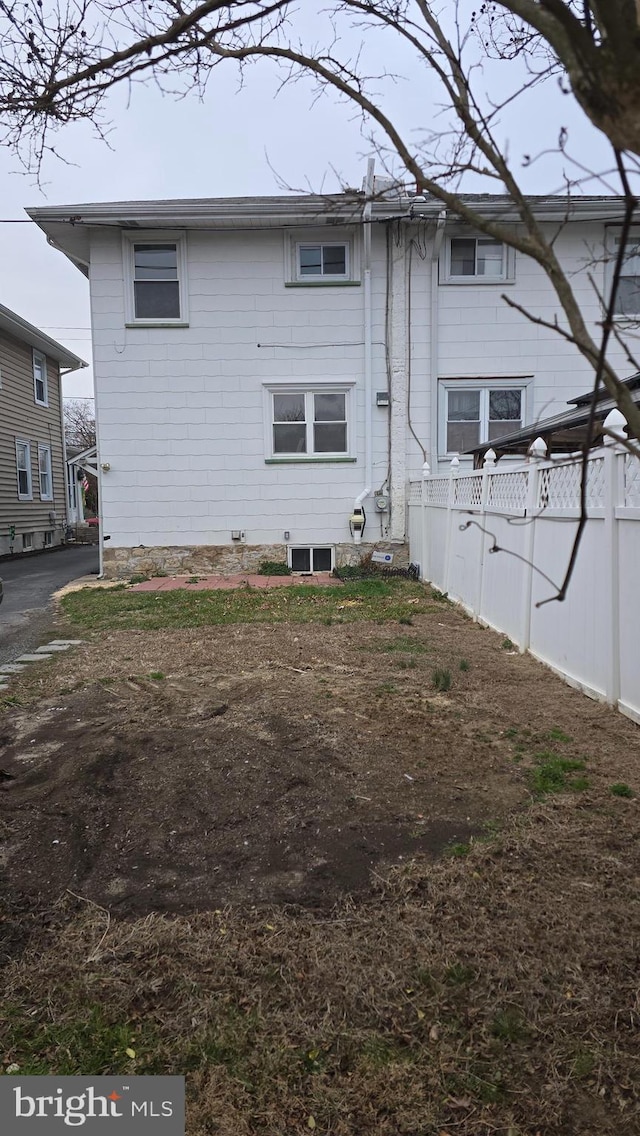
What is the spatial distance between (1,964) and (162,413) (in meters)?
9.99

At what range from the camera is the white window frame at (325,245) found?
36.0 feet

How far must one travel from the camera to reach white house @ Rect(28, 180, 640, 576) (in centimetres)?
1098

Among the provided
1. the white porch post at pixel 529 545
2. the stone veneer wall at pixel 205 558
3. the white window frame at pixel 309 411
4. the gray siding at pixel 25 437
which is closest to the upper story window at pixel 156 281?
the white window frame at pixel 309 411

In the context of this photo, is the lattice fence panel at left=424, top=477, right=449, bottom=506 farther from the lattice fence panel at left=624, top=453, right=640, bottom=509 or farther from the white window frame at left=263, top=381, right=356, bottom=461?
the lattice fence panel at left=624, top=453, right=640, bottom=509

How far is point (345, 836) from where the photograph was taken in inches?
109

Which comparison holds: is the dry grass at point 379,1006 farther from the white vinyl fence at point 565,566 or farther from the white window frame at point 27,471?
the white window frame at point 27,471

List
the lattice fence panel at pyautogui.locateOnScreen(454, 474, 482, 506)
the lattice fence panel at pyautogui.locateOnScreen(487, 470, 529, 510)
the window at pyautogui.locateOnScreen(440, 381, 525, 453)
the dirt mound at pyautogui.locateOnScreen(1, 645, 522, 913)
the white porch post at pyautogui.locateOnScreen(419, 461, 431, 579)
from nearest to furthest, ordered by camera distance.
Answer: the dirt mound at pyautogui.locateOnScreen(1, 645, 522, 913) → the lattice fence panel at pyautogui.locateOnScreen(487, 470, 529, 510) → the lattice fence panel at pyautogui.locateOnScreen(454, 474, 482, 506) → the white porch post at pyautogui.locateOnScreen(419, 461, 431, 579) → the window at pyautogui.locateOnScreen(440, 381, 525, 453)

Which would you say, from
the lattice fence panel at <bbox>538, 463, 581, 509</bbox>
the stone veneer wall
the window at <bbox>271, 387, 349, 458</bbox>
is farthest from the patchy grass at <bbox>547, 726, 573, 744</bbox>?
the window at <bbox>271, 387, 349, 458</bbox>

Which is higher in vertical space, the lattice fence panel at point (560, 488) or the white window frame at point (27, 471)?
the white window frame at point (27, 471)

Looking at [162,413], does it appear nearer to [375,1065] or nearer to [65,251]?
[65,251]

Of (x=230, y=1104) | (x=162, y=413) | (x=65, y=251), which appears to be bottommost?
(x=230, y=1104)

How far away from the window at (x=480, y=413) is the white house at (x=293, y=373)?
3 centimetres

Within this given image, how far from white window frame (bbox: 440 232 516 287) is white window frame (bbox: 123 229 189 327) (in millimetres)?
4375

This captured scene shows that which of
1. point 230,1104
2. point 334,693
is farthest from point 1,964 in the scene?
point 334,693
